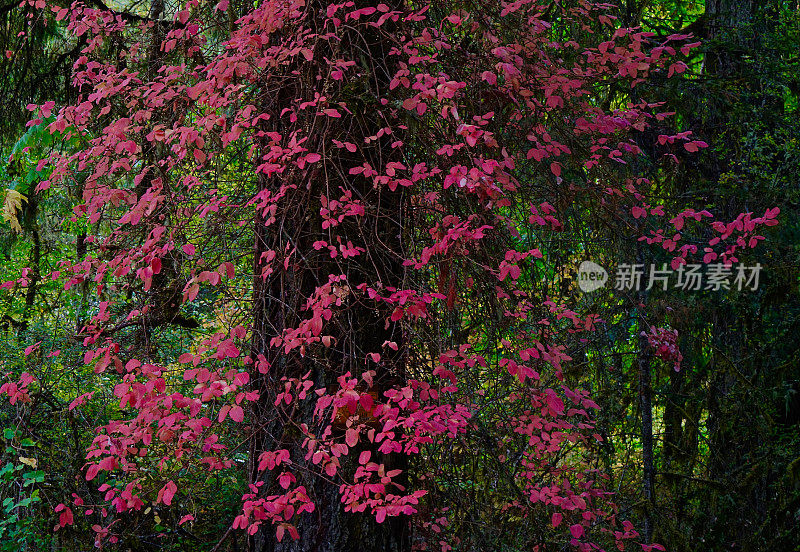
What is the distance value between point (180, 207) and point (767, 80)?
14.0ft

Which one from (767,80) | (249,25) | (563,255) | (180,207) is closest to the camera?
(249,25)

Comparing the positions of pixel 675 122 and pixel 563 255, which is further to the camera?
pixel 675 122

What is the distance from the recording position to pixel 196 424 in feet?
8.46

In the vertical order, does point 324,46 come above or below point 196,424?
above

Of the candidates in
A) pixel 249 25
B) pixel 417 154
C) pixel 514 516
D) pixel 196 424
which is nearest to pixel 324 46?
pixel 249 25

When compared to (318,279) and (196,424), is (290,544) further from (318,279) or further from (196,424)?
(318,279)

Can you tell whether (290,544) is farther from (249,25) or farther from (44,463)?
(44,463)

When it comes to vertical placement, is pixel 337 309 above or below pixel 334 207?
below

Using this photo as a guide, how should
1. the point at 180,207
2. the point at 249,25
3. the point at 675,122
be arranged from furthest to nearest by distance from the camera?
the point at 675,122
the point at 180,207
the point at 249,25

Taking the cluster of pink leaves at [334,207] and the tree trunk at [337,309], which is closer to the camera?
the cluster of pink leaves at [334,207]

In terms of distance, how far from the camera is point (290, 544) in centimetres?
304

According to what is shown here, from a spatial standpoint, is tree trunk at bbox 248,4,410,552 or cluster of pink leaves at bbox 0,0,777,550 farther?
tree trunk at bbox 248,4,410,552

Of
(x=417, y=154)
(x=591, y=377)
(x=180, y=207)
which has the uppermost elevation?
(x=417, y=154)

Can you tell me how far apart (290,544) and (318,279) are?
112cm
